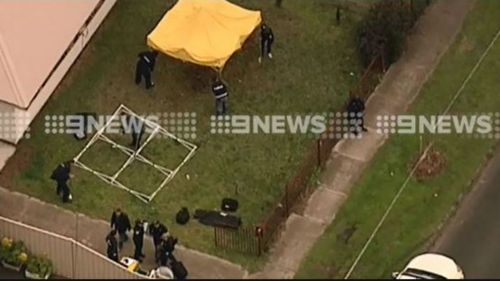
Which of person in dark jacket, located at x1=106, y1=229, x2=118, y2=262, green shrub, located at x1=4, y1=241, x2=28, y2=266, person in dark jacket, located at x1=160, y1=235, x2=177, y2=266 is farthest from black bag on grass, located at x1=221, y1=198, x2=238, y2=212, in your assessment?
green shrub, located at x1=4, y1=241, x2=28, y2=266

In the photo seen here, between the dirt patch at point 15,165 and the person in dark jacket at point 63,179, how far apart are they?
4.11 ft

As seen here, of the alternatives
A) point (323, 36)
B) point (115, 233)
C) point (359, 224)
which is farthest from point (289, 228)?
point (323, 36)

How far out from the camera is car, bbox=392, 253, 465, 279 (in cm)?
3731

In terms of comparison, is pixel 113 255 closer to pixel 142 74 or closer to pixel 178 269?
pixel 178 269

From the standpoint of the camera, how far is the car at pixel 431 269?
122 ft

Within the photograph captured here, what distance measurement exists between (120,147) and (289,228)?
5.63 m

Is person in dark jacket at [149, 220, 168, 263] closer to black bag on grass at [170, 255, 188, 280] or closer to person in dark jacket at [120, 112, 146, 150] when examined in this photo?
black bag on grass at [170, 255, 188, 280]

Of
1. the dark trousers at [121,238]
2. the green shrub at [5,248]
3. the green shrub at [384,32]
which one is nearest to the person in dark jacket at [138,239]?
the dark trousers at [121,238]

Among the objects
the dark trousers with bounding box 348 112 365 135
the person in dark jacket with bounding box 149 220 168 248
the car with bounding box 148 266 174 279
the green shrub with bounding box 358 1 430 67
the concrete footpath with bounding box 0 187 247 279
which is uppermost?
the green shrub with bounding box 358 1 430 67

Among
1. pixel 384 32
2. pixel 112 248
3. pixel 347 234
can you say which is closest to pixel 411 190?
pixel 347 234

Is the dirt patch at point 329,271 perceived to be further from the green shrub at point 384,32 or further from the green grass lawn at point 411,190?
the green shrub at point 384,32

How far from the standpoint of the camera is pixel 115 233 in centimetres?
3925

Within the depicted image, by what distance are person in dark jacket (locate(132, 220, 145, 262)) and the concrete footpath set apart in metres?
0.24

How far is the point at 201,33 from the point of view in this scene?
42969 millimetres
